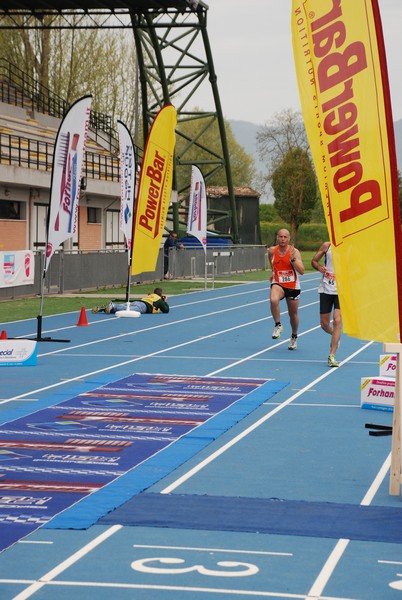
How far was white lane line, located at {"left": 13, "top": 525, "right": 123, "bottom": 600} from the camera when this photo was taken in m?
6.40

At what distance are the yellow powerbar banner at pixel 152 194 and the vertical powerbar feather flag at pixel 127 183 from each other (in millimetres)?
558

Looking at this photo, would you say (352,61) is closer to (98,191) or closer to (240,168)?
(98,191)

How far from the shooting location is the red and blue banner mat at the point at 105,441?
8.53 m

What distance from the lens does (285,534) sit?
303 inches

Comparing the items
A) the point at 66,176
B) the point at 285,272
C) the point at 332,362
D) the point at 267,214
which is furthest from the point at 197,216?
the point at 267,214

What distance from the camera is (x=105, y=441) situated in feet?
36.4

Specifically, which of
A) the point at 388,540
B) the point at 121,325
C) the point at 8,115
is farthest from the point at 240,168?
the point at 388,540

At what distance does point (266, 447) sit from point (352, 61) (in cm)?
394

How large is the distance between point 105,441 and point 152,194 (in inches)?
591

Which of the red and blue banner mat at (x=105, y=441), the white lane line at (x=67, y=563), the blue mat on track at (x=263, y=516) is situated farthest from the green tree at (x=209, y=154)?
the white lane line at (x=67, y=563)

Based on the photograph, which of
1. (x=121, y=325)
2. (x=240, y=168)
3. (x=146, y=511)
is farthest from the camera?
(x=240, y=168)

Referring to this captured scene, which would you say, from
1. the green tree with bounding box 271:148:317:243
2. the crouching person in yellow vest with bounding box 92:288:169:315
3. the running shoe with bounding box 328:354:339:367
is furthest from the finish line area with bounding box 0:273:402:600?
the green tree with bounding box 271:148:317:243

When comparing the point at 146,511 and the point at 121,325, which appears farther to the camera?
the point at 121,325

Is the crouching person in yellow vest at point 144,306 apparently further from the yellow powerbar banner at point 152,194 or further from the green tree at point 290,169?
the green tree at point 290,169
